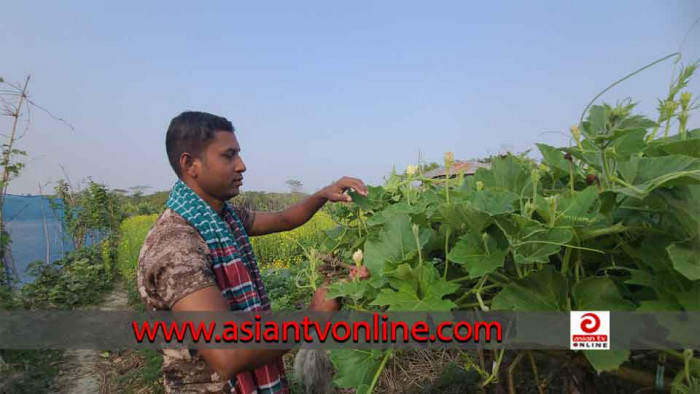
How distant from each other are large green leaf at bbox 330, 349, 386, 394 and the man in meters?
0.53

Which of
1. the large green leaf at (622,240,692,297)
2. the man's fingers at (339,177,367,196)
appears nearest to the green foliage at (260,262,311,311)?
the man's fingers at (339,177,367,196)

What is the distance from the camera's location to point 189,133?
1688 mm

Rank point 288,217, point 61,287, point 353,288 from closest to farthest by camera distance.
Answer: point 353,288 < point 288,217 < point 61,287

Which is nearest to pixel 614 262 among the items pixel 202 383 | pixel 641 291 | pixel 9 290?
pixel 641 291

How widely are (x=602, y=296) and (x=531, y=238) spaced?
0.13 meters

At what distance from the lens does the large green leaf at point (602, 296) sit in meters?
0.64

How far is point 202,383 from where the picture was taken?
1618 millimetres

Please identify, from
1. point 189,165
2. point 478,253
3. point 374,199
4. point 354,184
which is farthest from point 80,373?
point 478,253

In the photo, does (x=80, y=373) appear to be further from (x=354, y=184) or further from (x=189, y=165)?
(x=354, y=184)

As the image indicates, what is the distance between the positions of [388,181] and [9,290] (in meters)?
5.50

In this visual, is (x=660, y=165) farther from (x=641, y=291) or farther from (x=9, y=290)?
(x=9, y=290)

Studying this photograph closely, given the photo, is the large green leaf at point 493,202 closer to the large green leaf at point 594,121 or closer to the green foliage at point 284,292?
the large green leaf at point 594,121

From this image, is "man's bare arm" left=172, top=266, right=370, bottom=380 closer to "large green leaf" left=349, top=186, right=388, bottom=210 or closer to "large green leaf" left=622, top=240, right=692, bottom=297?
"large green leaf" left=349, top=186, right=388, bottom=210

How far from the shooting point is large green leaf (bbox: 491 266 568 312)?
68 centimetres
